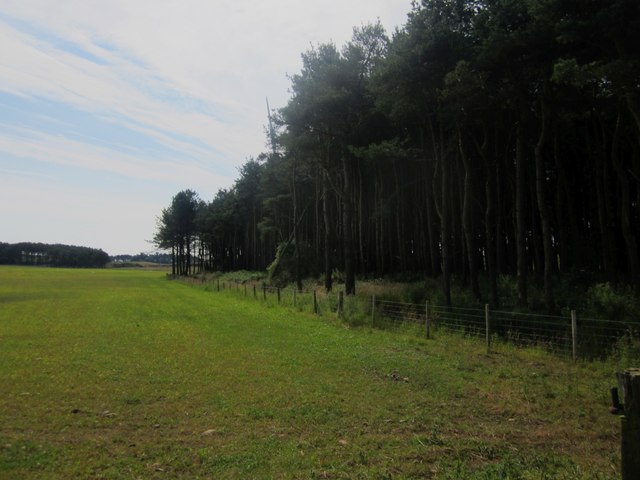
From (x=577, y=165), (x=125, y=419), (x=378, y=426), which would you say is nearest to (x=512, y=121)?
(x=577, y=165)

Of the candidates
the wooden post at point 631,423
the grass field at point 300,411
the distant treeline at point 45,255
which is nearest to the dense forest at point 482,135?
the grass field at point 300,411

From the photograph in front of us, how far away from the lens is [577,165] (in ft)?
101

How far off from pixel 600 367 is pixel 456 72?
415 inches

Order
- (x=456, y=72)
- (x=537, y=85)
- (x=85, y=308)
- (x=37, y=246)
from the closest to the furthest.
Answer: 1. (x=456, y=72)
2. (x=537, y=85)
3. (x=85, y=308)
4. (x=37, y=246)

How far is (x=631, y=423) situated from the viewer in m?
3.75

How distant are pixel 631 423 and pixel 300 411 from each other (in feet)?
15.3

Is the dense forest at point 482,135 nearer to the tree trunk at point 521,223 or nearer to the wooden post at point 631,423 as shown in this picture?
the tree trunk at point 521,223

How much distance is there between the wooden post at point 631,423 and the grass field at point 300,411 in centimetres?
129

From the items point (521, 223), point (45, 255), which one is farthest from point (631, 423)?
point (45, 255)

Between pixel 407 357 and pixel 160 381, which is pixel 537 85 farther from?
pixel 160 381

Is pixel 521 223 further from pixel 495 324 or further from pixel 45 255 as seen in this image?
pixel 45 255

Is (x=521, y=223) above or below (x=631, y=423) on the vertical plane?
above

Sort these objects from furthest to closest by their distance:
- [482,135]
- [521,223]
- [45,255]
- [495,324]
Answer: [45,255] < [482,135] < [521,223] < [495,324]

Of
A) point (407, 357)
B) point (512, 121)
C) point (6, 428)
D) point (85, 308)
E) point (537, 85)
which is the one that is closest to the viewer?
point (6, 428)
